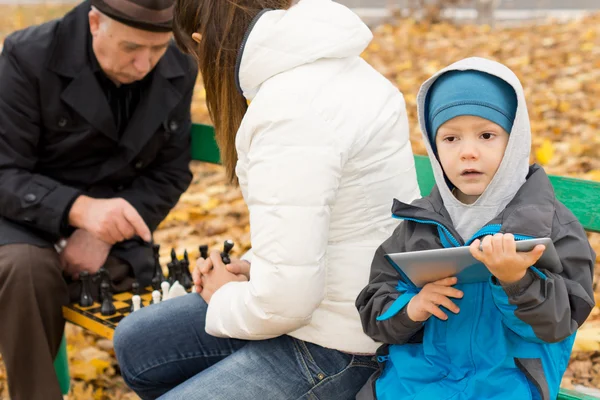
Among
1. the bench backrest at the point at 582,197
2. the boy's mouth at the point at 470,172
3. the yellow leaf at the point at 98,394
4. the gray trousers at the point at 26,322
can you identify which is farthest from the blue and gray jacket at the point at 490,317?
the yellow leaf at the point at 98,394

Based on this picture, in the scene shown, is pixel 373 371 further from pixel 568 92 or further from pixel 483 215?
pixel 568 92

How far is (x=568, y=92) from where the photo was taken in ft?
24.9

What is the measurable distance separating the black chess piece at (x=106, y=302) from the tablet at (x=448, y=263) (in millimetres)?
1629

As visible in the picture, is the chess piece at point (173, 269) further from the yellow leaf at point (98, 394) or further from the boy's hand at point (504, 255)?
the boy's hand at point (504, 255)

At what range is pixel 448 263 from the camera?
2.03 metres

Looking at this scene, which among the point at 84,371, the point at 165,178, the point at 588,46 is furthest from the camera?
the point at 588,46

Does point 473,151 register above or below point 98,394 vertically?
above

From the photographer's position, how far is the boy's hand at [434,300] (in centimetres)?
211

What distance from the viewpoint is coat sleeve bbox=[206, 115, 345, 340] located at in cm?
221

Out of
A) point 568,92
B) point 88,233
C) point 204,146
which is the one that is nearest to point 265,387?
point 88,233

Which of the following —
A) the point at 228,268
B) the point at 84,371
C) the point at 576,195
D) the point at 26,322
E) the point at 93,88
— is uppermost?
the point at 576,195

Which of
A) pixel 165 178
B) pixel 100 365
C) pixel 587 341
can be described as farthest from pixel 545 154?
pixel 100 365

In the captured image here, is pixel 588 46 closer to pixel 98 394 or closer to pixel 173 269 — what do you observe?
pixel 173 269

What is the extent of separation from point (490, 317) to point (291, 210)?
0.57 metres
